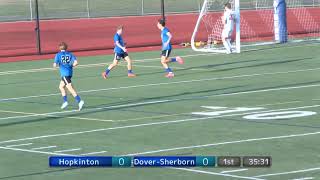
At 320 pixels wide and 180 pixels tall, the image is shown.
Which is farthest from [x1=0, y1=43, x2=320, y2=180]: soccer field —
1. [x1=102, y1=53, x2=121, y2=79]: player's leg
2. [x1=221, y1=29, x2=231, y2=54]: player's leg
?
[x1=221, y1=29, x2=231, y2=54]: player's leg

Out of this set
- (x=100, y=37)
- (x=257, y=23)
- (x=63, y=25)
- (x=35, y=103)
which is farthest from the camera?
(x=63, y=25)

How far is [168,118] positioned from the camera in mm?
21125

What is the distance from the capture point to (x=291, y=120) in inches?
798

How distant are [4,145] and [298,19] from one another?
38447 mm

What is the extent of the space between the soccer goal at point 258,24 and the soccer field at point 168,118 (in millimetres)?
5397

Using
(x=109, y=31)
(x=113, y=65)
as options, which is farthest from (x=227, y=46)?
(x=109, y=31)

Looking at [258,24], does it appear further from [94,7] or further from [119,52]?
[119,52]

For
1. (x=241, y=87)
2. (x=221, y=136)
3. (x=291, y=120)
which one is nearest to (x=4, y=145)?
(x=221, y=136)

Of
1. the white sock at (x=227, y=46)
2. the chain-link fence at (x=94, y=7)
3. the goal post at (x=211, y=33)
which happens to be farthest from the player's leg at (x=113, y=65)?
the chain-link fence at (x=94, y=7)

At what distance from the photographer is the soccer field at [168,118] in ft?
51.1

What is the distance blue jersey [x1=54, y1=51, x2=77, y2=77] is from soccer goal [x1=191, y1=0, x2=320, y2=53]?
1517 cm

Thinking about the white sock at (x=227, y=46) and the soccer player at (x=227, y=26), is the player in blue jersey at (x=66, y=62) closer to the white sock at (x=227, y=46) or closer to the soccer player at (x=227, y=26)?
the soccer player at (x=227, y=26)

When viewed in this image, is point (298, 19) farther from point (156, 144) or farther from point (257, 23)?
point (156, 144)

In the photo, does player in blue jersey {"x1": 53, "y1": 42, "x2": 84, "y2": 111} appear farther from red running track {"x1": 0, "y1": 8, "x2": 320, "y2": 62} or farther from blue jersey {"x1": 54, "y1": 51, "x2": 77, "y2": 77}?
red running track {"x1": 0, "y1": 8, "x2": 320, "y2": 62}
